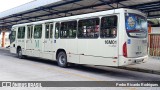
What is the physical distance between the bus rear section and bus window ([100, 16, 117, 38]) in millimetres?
537

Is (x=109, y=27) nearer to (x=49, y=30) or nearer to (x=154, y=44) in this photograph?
(x=49, y=30)

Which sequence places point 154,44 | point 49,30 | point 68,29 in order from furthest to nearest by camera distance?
point 154,44
point 49,30
point 68,29

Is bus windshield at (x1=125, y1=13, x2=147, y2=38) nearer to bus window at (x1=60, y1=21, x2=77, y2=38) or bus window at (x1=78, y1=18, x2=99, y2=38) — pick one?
bus window at (x1=78, y1=18, x2=99, y2=38)

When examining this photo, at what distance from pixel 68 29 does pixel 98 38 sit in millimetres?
2659

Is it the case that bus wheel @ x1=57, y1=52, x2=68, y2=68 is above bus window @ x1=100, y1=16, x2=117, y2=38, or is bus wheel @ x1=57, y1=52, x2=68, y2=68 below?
below

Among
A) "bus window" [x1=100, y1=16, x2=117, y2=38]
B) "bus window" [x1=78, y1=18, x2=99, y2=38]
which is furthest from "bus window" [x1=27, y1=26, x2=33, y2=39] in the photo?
"bus window" [x1=100, y1=16, x2=117, y2=38]

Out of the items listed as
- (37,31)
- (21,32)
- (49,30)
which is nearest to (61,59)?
(49,30)

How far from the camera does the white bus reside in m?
10.2

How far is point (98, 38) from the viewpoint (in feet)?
36.9

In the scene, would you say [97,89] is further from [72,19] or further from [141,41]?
[72,19]

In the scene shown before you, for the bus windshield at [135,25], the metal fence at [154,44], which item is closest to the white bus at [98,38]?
the bus windshield at [135,25]

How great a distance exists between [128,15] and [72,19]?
372cm

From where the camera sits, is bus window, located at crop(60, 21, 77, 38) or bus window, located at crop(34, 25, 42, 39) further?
bus window, located at crop(34, 25, 42, 39)

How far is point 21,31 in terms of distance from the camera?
19219 mm
